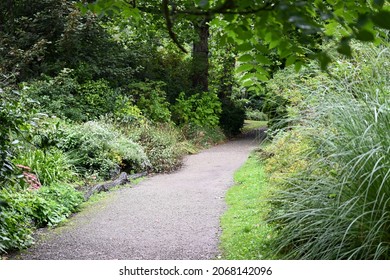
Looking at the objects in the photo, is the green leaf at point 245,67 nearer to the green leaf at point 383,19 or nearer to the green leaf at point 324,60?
the green leaf at point 324,60

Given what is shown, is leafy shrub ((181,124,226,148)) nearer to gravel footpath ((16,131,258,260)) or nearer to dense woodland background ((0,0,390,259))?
dense woodland background ((0,0,390,259))

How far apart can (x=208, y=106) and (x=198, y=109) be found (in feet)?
2.47

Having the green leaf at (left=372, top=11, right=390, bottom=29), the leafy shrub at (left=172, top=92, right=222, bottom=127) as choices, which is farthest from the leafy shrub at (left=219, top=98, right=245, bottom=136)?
the green leaf at (left=372, top=11, right=390, bottom=29)

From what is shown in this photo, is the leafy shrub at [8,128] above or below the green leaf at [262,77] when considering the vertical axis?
below

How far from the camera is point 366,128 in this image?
130 inches

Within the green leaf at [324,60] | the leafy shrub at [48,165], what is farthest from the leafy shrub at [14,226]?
the green leaf at [324,60]

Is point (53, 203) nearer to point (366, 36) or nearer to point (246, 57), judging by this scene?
point (246, 57)

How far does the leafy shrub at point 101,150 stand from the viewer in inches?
351

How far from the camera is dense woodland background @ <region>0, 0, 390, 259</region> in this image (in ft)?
6.52

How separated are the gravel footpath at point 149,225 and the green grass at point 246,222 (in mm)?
147

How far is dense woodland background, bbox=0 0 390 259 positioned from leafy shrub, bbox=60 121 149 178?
0.03m

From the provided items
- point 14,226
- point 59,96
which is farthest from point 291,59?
point 59,96
